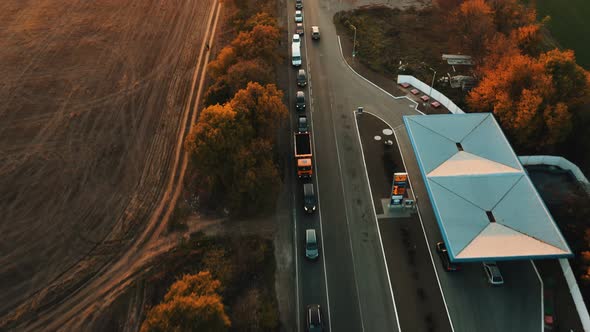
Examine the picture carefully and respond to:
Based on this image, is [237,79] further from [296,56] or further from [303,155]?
[296,56]

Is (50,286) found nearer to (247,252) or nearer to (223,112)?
(247,252)

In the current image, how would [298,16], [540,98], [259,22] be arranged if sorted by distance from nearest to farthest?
1. [540,98]
2. [259,22]
3. [298,16]

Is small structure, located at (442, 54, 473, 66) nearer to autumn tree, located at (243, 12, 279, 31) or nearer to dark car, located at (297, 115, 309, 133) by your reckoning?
dark car, located at (297, 115, 309, 133)

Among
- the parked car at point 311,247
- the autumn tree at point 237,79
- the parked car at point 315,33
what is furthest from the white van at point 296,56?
the parked car at point 311,247

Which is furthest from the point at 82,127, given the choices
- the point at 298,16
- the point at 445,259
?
the point at 445,259

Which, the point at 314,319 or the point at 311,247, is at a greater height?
the point at 311,247

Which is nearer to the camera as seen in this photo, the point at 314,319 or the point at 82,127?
the point at 314,319
